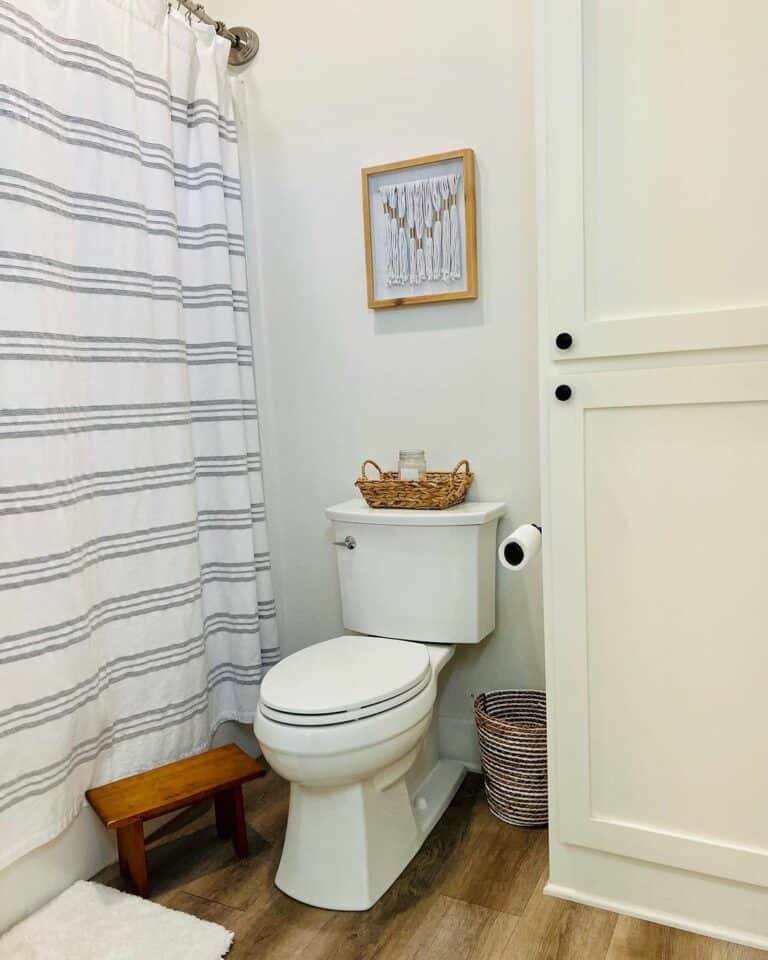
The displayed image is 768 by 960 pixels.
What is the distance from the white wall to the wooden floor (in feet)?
1.34

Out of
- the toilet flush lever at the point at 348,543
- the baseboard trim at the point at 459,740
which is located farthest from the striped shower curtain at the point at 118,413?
the baseboard trim at the point at 459,740

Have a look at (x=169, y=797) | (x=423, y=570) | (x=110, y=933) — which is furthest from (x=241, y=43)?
(x=110, y=933)

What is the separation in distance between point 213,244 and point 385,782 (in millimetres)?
1389

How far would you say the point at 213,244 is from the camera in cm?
198

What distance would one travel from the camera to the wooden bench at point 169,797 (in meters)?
1.60

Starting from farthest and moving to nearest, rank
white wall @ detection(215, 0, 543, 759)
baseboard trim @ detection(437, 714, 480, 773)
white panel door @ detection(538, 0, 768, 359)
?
1. baseboard trim @ detection(437, 714, 480, 773)
2. white wall @ detection(215, 0, 543, 759)
3. white panel door @ detection(538, 0, 768, 359)

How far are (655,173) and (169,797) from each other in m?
1.59

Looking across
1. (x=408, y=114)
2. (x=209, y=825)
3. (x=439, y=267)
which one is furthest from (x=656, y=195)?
(x=209, y=825)

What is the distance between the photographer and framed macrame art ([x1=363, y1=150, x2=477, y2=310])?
1917mm

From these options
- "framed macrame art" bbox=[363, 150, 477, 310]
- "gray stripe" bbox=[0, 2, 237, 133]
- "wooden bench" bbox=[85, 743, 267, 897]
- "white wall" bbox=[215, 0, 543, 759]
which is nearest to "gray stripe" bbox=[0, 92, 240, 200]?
"gray stripe" bbox=[0, 2, 237, 133]

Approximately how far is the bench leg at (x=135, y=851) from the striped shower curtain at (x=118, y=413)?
13 cm

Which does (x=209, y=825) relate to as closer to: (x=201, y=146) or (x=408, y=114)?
(x=201, y=146)

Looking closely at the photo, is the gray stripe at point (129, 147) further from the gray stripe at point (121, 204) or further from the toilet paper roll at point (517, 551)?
the toilet paper roll at point (517, 551)

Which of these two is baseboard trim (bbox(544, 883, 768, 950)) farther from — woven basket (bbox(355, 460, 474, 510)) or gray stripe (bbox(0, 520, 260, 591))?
gray stripe (bbox(0, 520, 260, 591))
